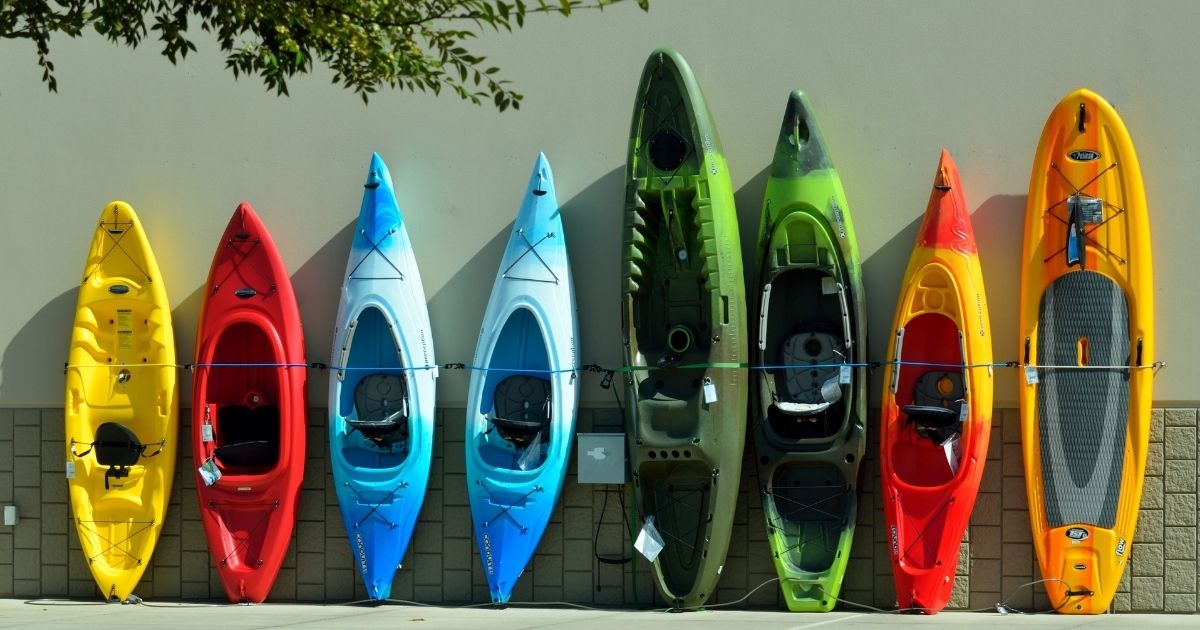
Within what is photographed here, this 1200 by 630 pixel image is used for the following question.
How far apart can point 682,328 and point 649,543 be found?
43.9 inches

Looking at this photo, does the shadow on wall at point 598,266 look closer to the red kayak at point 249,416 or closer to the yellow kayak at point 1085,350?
the red kayak at point 249,416

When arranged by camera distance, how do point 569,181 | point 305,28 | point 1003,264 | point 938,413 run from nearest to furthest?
point 305,28
point 938,413
point 1003,264
point 569,181

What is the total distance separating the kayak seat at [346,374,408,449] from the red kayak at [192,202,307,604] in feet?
1.03

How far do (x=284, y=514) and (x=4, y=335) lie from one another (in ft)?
6.60

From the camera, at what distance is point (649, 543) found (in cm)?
843

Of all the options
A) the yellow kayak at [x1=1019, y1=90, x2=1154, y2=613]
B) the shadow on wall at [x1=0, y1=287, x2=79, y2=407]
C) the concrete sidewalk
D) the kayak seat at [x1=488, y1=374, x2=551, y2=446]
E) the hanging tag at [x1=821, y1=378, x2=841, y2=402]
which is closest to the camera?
the concrete sidewalk

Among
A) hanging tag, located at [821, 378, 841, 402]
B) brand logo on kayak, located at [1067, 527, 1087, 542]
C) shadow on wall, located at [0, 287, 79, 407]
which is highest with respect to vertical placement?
shadow on wall, located at [0, 287, 79, 407]

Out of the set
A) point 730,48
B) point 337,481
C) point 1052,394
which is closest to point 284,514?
point 337,481

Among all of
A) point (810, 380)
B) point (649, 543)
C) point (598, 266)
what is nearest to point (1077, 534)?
point (810, 380)

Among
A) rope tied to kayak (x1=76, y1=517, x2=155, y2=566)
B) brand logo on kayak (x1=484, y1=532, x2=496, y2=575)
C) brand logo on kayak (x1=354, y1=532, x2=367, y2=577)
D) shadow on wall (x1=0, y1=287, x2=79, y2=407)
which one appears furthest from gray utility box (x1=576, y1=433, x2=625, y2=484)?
shadow on wall (x1=0, y1=287, x2=79, y2=407)

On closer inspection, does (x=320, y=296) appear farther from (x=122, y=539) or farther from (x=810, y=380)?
(x=810, y=380)

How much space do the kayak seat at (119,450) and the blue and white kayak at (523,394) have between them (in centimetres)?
185

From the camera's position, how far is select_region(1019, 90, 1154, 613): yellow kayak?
8.14 m

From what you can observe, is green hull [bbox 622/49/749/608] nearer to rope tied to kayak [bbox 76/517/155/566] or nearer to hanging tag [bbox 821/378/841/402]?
hanging tag [bbox 821/378/841/402]
